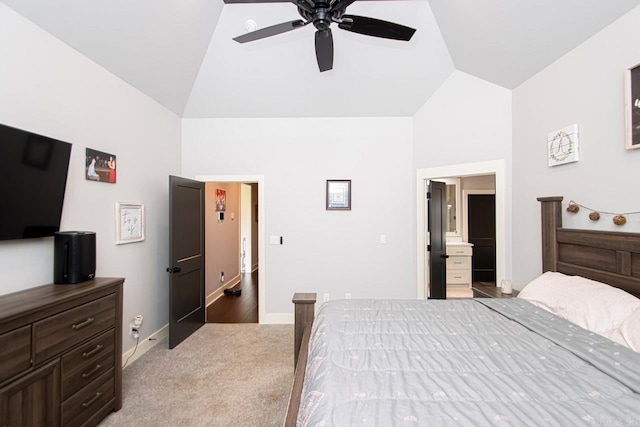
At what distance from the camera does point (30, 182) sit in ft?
5.94

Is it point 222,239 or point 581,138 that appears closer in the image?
point 581,138

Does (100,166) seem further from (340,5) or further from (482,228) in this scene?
(482,228)

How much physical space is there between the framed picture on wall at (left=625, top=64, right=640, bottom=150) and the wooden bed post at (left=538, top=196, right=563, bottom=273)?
0.59 m

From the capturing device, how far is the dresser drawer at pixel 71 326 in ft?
4.99

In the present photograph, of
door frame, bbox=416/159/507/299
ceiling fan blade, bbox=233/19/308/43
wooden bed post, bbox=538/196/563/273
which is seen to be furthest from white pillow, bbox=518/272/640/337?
ceiling fan blade, bbox=233/19/308/43

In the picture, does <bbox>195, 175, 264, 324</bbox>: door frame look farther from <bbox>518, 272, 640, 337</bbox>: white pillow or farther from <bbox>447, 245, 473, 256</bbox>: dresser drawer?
<bbox>447, 245, 473, 256</bbox>: dresser drawer

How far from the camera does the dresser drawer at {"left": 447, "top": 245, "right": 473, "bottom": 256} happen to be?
506 centimetres

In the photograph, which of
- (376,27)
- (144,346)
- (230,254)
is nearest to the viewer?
(376,27)

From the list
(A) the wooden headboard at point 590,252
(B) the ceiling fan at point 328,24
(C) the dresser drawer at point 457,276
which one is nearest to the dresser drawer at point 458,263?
(C) the dresser drawer at point 457,276

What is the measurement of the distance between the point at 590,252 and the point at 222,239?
5.07 meters

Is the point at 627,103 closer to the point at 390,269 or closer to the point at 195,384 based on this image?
the point at 390,269

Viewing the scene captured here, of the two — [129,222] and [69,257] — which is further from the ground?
[129,222]

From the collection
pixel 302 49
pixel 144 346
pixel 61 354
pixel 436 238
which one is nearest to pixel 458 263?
pixel 436 238

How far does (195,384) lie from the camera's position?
2447mm
